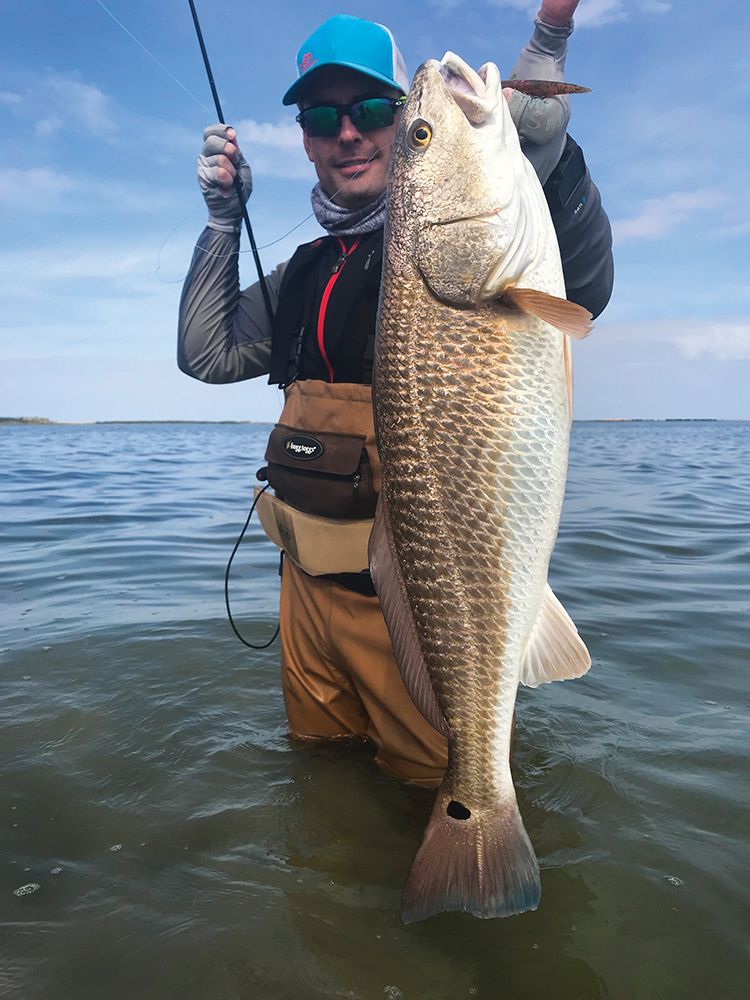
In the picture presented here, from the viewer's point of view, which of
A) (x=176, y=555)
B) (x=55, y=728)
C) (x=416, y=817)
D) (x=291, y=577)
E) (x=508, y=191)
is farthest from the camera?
(x=176, y=555)

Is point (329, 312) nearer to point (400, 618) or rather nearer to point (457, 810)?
point (400, 618)

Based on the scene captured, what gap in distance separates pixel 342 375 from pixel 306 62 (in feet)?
4.46

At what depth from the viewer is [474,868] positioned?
6.07ft

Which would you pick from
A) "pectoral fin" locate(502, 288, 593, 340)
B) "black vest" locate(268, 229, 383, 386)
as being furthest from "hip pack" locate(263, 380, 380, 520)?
"pectoral fin" locate(502, 288, 593, 340)

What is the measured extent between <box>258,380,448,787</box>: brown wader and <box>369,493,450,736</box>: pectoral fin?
605 millimetres

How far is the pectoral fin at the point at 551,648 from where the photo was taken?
1.94 meters

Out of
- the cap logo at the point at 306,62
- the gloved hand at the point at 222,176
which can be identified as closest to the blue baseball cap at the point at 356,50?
the cap logo at the point at 306,62

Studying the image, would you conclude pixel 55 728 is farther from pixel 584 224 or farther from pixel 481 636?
pixel 584 224

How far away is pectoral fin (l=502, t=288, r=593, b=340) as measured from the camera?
166 cm

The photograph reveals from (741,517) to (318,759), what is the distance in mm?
8588

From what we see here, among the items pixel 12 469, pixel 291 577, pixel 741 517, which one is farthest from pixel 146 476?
pixel 291 577

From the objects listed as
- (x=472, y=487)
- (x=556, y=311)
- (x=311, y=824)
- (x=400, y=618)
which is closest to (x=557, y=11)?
(x=556, y=311)

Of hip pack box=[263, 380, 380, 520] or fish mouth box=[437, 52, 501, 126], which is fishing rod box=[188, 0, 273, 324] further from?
fish mouth box=[437, 52, 501, 126]

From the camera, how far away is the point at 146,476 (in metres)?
16.2
